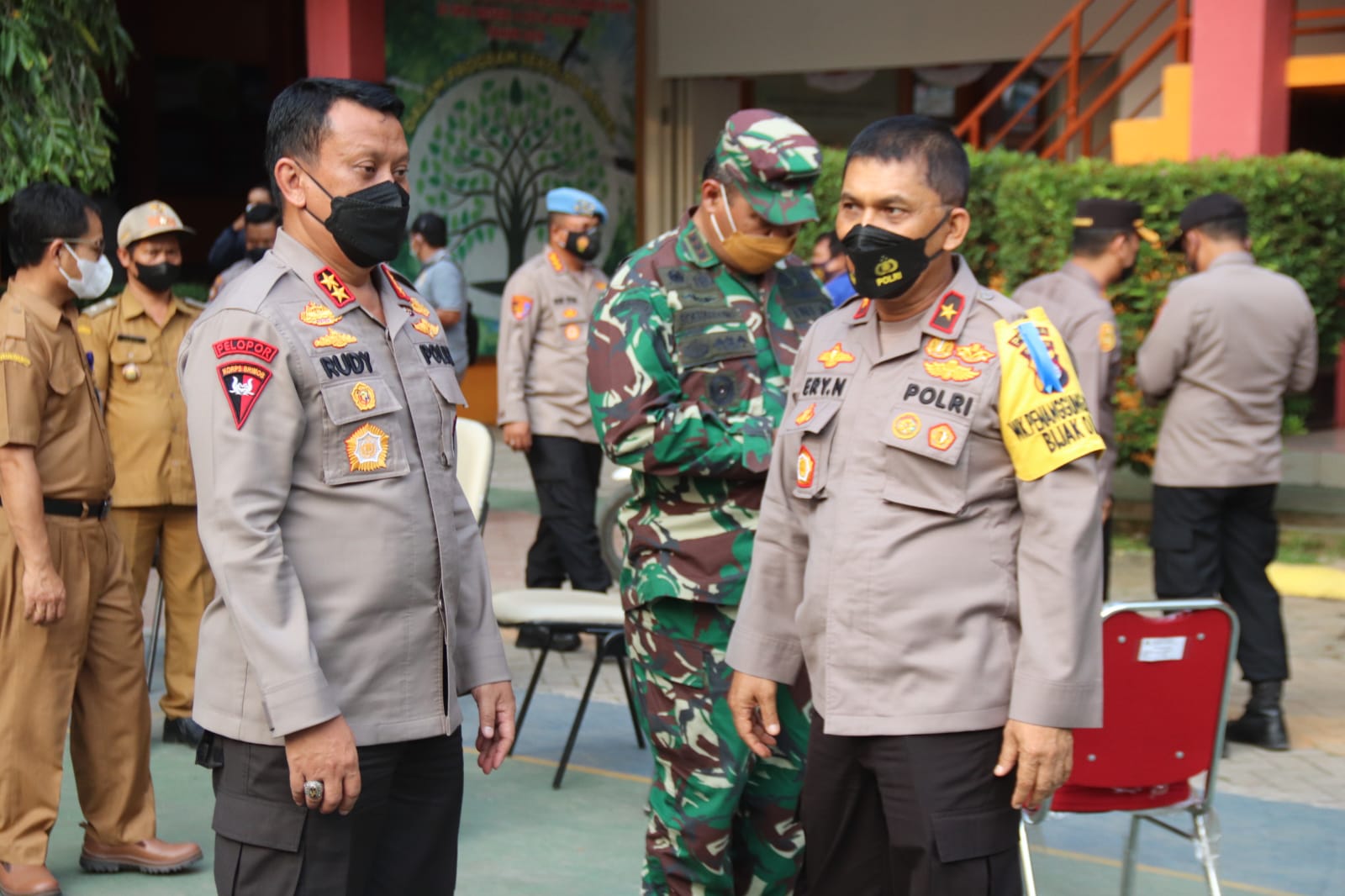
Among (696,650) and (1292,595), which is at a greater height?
(696,650)

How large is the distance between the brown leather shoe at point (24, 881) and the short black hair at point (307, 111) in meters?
2.59

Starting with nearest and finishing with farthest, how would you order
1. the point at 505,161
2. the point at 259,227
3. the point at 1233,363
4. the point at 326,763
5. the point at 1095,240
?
the point at 326,763 → the point at 1233,363 → the point at 1095,240 → the point at 259,227 → the point at 505,161

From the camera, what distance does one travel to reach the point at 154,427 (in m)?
5.89

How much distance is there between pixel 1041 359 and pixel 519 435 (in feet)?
16.2

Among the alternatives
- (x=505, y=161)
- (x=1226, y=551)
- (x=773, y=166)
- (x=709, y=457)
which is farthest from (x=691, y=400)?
(x=505, y=161)

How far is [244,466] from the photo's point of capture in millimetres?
2539

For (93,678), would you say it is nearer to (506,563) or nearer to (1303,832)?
(1303,832)

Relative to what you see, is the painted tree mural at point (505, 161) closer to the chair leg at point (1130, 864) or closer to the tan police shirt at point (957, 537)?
the chair leg at point (1130, 864)

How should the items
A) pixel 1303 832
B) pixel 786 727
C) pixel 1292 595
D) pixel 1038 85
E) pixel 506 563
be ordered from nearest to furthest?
pixel 786 727 < pixel 1303 832 < pixel 1292 595 < pixel 506 563 < pixel 1038 85

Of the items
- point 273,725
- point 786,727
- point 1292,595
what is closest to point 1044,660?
point 786,727

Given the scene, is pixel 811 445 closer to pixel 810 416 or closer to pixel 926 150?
pixel 810 416

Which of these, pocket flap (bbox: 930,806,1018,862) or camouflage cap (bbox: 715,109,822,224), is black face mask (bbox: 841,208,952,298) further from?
pocket flap (bbox: 930,806,1018,862)

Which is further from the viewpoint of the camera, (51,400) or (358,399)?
(51,400)

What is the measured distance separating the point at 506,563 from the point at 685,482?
19.1 feet
